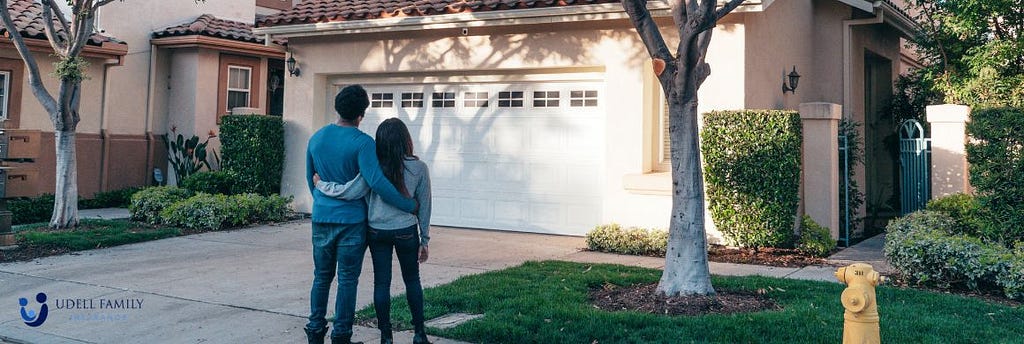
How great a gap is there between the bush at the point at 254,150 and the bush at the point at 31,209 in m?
3.10

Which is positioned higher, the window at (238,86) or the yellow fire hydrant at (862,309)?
the window at (238,86)

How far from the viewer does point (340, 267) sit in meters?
5.16

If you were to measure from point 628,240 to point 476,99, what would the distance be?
361cm

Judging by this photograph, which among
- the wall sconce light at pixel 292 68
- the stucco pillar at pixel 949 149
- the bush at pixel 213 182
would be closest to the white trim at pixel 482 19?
the wall sconce light at pixel 292 68

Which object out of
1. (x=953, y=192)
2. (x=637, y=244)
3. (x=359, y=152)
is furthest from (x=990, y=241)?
(x=359, y=152)

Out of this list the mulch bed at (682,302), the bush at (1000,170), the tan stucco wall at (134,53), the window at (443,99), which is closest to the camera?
the mulch bed at (682,302)

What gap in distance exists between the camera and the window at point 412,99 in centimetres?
1295

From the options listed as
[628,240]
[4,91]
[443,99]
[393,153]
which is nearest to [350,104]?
[393,153]

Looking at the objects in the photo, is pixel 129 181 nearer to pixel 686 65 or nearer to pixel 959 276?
pixel 686 65

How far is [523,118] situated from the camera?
11.9 m

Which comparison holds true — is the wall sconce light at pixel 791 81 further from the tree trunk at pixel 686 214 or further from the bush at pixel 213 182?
the bush at pixel 213 182

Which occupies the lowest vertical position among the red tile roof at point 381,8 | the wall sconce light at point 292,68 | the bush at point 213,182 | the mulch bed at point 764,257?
the mulch bed at point 764,257

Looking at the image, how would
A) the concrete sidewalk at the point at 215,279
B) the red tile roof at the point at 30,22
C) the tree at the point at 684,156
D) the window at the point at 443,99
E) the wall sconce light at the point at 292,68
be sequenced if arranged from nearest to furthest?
the concrete sidewalk at the point at 215,279 < the tree at the point at 684,156 < the window at the point at 443,99 < the wall sconce light at the point at 292,68 < the red tile roof at the point at 30,22

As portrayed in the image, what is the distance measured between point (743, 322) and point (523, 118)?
640 cm
